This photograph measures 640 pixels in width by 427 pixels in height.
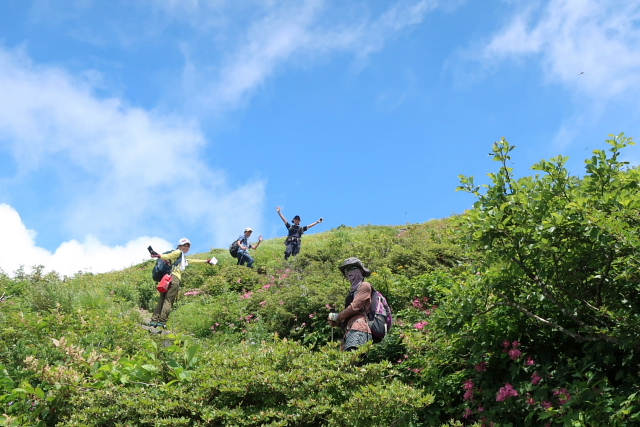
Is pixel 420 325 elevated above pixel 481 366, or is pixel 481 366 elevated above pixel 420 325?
pixel 420 325

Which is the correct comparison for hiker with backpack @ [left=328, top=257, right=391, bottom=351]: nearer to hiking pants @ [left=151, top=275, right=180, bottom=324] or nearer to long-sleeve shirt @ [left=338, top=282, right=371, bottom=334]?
long-sleeve shirt @ [left=338, top=282, right=371, bottom=334]

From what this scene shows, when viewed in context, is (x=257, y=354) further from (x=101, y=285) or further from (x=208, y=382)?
(x=101, y=285)

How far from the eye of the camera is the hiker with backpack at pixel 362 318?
701 cm

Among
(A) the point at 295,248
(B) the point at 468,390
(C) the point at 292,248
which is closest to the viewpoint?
(B) the point at 468,390

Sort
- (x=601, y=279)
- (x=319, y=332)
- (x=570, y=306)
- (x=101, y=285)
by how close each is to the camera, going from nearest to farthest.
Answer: (x=601, y=279)
(x=570, y=306)
(x=319, y=332)
(x=101, y=285)

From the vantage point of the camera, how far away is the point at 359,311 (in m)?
7.14

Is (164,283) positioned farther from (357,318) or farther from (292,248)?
(292,248)

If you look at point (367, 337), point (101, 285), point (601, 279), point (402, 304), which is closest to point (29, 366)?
point (367, 337)

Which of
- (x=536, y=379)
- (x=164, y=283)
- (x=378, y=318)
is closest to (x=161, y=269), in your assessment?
(x=164, y=283)

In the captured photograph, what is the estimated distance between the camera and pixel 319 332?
947 centimetres

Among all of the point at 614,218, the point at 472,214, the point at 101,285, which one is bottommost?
the point at 614,218

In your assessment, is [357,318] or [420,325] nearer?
[357,318]

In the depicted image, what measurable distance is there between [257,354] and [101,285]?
39.5 ft

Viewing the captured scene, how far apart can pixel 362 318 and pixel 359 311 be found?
0.34ft
